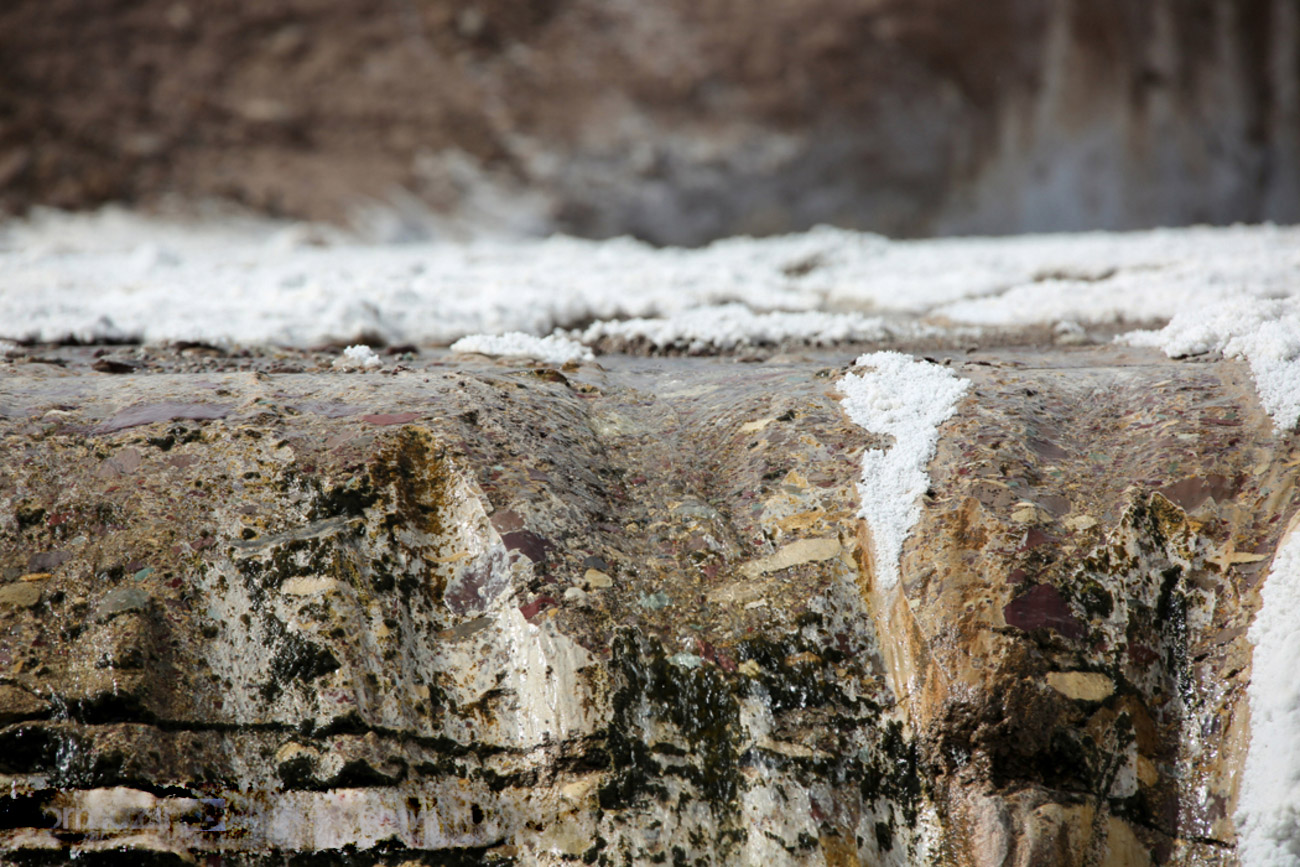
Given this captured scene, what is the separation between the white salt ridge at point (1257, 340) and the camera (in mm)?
984

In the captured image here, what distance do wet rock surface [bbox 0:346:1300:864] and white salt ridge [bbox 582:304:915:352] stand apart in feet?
1.81

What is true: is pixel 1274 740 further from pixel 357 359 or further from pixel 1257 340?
pixel 357 359

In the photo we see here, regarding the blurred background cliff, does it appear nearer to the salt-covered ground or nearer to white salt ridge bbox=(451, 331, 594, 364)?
the salt-covered ground

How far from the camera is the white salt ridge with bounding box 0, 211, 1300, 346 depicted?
1529mm

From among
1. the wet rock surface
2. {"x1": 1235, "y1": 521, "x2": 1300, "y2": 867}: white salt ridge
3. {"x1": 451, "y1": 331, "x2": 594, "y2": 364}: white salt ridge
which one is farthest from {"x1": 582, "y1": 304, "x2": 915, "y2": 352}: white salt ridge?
{"x1": 1235, "y1": 521, "x2": 1300, "y2": 867}: white salt ridge

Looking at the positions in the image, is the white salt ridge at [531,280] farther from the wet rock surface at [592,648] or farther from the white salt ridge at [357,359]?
the wet rock surface at [592,648]

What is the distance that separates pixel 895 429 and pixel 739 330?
56 cm

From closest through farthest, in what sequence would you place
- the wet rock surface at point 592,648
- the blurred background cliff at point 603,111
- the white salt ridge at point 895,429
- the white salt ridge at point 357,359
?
the wet rock surface at point 592,648, the white salt ridge at point 895,429, the white salt ridge at point 357,359, the blurred background cliff at point 603,111

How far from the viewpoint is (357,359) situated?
4.19 ft

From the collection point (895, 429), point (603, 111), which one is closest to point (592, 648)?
point (895, 429)

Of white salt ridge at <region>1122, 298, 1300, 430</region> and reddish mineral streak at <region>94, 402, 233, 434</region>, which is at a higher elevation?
white salt ridge at <region>1122, 298, 1300, 430</region>

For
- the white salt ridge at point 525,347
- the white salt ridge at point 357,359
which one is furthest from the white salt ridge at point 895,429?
the white salt ridge at point 357,359

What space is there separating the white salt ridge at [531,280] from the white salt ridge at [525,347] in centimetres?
15

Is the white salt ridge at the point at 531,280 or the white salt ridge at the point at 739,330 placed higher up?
the white salt ridge at the point at 531,280
